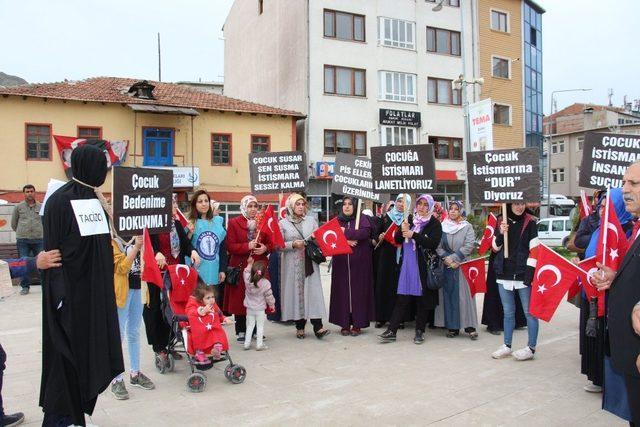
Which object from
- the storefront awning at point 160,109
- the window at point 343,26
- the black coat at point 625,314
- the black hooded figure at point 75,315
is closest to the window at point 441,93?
the window at point 343,26

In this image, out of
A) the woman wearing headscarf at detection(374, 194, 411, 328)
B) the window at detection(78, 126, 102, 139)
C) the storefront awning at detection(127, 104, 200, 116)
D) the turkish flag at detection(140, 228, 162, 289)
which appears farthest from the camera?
the window at detection(78, 126, 102, 139)

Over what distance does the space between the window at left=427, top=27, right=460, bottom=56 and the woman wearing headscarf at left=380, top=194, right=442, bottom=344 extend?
2836 centimetres

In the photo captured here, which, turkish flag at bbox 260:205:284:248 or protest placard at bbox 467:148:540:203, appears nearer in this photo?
protest placard at bbox 467:148:540:203

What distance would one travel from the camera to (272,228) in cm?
716

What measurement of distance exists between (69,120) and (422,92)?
19.8 meters

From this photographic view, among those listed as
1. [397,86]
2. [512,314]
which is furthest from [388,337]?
[397,86]

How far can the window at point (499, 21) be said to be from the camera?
117 feet

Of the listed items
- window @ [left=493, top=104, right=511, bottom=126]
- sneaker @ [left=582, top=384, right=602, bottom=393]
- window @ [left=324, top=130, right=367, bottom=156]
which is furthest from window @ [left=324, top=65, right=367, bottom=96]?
sneaker @ [left=582, top=384, right=602, bottom=393]

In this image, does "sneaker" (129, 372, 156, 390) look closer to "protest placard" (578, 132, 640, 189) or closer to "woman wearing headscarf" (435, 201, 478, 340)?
"woman wearing headscarf" (435, 201, 478, 340)

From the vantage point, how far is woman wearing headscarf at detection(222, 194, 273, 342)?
23.5ft

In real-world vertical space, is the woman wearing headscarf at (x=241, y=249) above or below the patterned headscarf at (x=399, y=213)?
below

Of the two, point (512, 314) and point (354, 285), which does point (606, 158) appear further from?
point (354, 285)

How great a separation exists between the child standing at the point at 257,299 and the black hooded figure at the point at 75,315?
288cm

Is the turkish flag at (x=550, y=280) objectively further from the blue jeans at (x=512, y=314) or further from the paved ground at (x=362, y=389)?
the blue jeans at (x=512, y=314)
